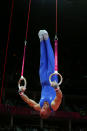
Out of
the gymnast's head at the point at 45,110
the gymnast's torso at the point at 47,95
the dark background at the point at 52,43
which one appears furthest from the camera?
the dark background at the point at 52,43

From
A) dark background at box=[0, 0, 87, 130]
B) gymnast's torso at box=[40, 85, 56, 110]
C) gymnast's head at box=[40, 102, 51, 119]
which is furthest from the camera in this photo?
dark background at box=[0, 0, 87, 130]

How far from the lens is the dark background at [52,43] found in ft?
16.9

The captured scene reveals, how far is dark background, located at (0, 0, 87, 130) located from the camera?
5.15m

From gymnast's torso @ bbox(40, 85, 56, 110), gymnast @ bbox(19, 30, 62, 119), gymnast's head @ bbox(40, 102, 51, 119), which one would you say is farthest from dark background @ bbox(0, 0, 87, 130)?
gymnast's head @ bbox(40, 102, 51, 119)

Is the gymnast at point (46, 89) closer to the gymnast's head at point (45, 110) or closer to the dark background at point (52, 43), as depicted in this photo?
the gymnast's head at point (45, 110)

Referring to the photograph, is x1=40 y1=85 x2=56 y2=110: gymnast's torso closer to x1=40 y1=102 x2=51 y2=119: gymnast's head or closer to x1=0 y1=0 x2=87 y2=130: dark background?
x1=40 y1=102 x2=51 y2=119: gymnast's head

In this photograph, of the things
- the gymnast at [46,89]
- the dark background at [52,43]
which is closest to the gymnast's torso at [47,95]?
the gymnast at [46,89]

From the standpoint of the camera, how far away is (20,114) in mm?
7395

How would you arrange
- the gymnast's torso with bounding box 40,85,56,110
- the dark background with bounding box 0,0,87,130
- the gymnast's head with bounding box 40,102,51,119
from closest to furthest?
the gymnast's head with bounding box 40,102,51,119 → the gymnast's torso with bounding box 40,85,56,110 → the dark background with bounding box 0,0,87,130

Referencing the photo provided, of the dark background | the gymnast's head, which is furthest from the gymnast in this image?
the dark background

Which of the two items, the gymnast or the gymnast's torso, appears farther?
the gymnast's torso

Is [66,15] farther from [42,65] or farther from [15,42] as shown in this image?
[42,65]

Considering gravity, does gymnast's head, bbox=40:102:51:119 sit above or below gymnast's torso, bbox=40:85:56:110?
below

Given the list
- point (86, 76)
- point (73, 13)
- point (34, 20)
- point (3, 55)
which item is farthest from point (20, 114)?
point (73, 13)
